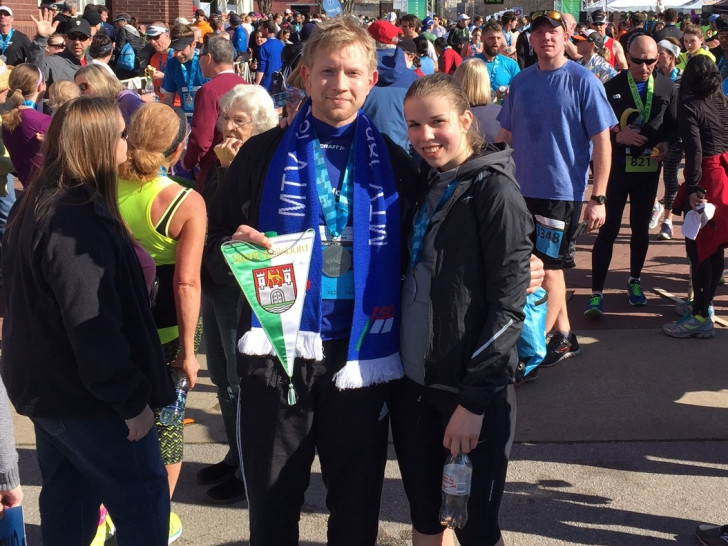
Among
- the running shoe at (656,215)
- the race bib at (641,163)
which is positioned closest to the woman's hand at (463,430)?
the race bib at (641,163)

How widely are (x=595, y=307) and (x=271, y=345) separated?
13.7 ft

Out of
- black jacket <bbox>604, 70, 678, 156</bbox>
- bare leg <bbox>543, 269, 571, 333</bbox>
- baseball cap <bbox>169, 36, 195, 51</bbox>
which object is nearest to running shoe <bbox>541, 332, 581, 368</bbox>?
bare leg <bbox>543, 269, 571, 333</bbox>

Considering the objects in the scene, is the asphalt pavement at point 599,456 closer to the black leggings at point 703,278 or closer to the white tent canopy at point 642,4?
the black leggings at point 703,278

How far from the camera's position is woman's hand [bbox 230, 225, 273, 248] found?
8.09 ft

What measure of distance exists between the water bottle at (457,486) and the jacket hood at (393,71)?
3621mm

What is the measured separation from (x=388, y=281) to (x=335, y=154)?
415 millimetres

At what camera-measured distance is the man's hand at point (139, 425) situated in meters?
2.52

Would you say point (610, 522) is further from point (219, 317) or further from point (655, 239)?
point (655, 239)

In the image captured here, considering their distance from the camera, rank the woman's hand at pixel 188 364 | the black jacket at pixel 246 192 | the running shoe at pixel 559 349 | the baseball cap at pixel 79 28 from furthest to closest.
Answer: the baseball cap at pixel 79 28, the running shoe at pixel 559 349, the woman's hand at pixel 188 364, the black jacket at pixel 246 192

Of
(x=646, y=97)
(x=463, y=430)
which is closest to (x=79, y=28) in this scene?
(x=646, y=97)

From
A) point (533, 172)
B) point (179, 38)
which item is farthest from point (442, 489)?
point (179, 38)

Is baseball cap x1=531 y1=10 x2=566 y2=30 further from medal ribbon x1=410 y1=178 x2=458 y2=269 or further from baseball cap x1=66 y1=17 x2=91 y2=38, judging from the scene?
baseball cap x1=66 y1=17 x2=91 y2=38

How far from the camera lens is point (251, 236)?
8.13 ft

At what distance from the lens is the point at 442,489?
260cm
